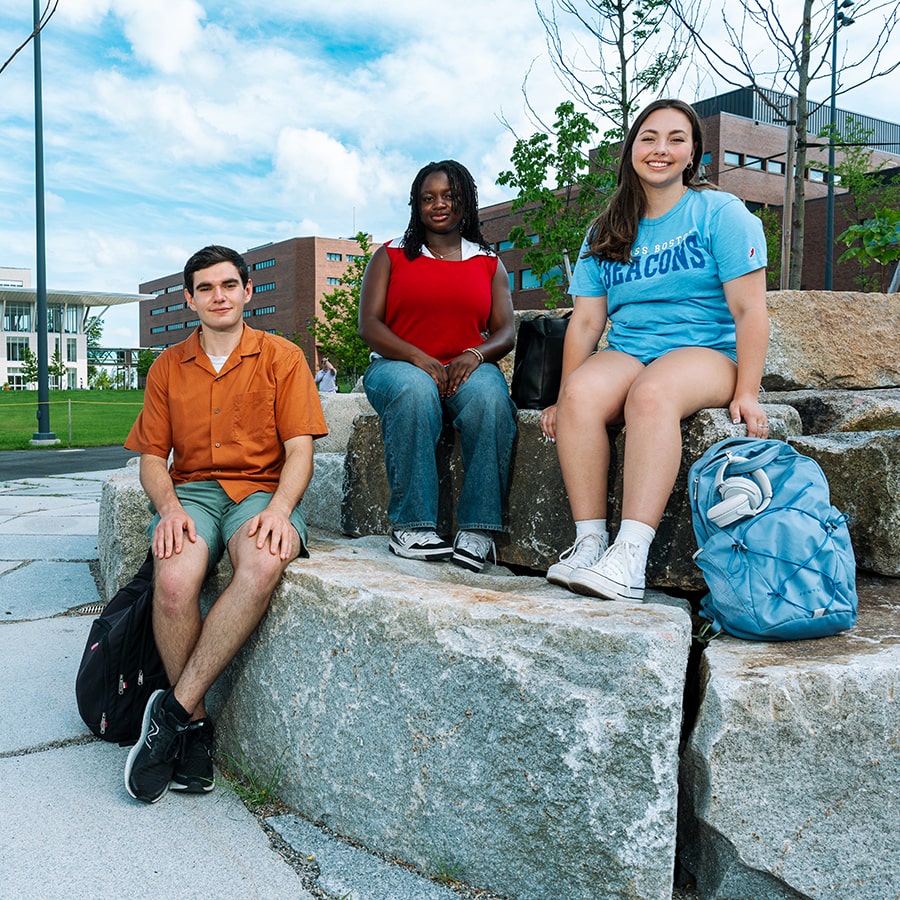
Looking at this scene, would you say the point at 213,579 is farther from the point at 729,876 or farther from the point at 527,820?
the point at 729,876

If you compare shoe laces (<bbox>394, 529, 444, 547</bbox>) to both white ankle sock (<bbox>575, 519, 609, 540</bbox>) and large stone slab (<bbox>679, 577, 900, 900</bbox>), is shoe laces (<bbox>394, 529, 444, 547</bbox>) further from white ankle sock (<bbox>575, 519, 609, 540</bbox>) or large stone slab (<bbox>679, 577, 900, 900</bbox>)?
large stone slab (<bbox>679, 577, 900, 900</bbox>)

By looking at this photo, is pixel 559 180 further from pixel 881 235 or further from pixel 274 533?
pixel 274 533

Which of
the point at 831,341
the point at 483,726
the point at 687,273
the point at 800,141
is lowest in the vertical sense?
the point at 483,726

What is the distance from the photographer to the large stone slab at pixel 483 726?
1.68 meters

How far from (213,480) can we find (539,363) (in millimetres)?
1171

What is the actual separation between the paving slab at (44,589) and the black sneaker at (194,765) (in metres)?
1.70

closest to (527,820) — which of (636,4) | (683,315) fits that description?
(683,315)

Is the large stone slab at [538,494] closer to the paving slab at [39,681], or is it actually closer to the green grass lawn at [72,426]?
the paving slab at [39,681]

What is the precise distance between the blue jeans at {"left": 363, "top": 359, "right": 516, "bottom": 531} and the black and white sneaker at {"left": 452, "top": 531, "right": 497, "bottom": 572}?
1.3 inches

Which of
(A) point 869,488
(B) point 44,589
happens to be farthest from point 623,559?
(B) point 44,589

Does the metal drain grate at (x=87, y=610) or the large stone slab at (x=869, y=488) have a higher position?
the large stone slab at (x=869, y=488)

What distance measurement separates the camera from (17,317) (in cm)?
7719

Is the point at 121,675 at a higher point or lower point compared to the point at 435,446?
lower

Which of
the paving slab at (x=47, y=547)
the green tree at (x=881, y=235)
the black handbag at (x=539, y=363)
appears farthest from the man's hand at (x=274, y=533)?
the green tree at (x=881, y=235)
